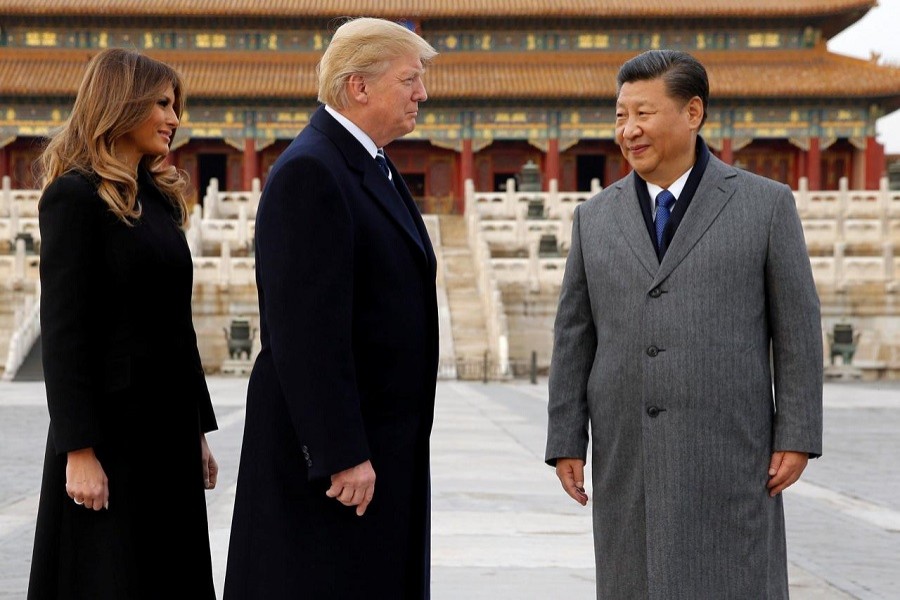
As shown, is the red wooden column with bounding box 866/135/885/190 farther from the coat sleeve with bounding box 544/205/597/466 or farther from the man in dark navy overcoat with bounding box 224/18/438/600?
the man in dark navy overcoat with bounding box 224/18/438/600

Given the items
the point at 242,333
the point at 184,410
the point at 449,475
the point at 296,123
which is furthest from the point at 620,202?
the point at 296,123

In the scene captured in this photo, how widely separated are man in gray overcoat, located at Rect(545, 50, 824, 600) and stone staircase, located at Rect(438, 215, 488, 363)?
57.9 ft

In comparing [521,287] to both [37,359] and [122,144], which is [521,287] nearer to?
[37,359]

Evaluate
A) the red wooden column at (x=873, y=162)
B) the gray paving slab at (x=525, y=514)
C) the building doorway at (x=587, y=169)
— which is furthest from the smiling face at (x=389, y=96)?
the building doorway at (x=587, y=169)

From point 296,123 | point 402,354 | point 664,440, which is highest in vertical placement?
point 296,123

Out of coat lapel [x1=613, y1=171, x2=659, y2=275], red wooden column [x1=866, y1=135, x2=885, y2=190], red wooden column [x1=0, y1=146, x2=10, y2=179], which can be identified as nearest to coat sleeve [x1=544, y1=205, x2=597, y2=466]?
coat lapel [x1=613, y1=171, x2=659, y2=275]

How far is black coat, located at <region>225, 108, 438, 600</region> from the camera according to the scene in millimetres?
3207

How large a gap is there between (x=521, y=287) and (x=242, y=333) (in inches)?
192

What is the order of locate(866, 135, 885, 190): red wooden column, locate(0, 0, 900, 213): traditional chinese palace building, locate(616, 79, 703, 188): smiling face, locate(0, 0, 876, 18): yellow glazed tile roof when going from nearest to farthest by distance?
locate(616, 79, 703, 188): smiling face → locate(0, 0, 900, 213): traditional chinese palace building → locate(866, 135, 885, 190): red wooden column → locate(0, 0, 876, 18): yellow glazed tile roof

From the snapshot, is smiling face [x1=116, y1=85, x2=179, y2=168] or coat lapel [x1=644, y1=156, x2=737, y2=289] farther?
smiling face [x1=116, y1=85, x2=179, y2=168]

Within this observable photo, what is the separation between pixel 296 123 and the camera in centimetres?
3766

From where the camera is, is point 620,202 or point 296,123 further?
point 296,123

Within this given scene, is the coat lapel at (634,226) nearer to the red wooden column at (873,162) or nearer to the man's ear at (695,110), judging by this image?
the man's ear at (695,110)

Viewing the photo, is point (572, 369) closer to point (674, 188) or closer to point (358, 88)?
point (674, 188)
